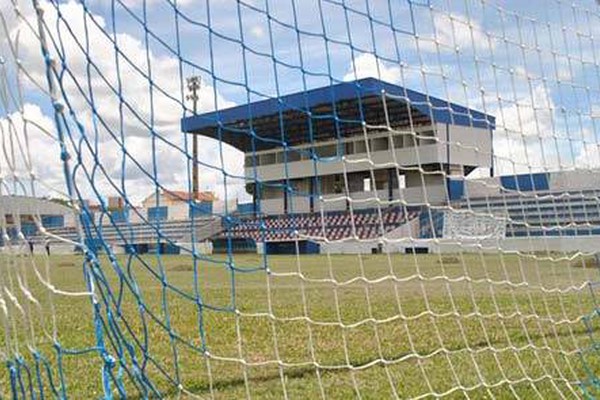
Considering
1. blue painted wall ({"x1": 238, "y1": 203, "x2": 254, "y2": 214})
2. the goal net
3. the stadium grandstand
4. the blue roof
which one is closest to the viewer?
the goal net

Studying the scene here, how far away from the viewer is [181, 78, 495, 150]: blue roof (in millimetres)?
4016

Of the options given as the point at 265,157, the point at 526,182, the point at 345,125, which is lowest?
the point at 526,182

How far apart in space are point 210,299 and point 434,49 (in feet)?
16.7

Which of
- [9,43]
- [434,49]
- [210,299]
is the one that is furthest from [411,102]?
[210,299]

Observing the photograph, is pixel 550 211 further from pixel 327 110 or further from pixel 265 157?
pixel 265 157

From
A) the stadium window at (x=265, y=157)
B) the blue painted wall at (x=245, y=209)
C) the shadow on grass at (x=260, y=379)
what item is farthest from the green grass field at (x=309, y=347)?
the stadium window at (x=265, y=157)

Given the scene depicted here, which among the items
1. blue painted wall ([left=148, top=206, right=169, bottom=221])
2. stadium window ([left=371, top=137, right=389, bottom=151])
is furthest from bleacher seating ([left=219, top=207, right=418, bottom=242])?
stadium window ([left=371, top=137, right=389, bottom=151])

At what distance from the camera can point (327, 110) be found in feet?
16.4

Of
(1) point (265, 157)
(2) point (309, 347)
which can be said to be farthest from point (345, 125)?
(1) point (265, 157)

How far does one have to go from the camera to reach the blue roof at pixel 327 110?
13.2ft

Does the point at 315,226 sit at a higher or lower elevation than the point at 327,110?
lower

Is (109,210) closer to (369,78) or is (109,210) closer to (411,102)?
(369,78)

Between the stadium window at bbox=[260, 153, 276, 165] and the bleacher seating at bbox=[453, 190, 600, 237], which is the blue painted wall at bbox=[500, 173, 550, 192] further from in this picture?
the stadium window at bbox=[260, 153, 276, 165]

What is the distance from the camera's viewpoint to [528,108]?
4809mm
